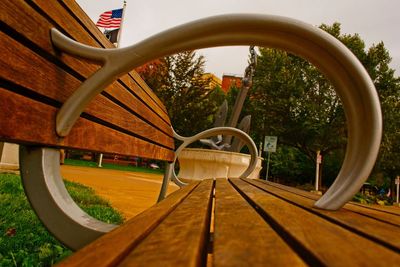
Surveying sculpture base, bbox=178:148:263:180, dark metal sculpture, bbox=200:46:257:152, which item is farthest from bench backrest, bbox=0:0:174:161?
dark metal sculpture, bbox=200:46:257:152

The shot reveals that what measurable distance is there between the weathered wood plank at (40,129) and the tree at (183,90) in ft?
66.6

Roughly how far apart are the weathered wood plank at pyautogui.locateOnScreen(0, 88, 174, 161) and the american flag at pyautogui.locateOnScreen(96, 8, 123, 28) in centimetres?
1302

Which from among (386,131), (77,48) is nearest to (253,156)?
(77,48)

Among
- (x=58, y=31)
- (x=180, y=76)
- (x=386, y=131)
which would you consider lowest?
(x=58, y=31)

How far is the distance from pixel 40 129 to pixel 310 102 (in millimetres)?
19696

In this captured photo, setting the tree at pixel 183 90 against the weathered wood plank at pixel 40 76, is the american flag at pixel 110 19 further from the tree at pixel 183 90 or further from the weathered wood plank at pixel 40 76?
the weathered wood plank at pixel 40 76

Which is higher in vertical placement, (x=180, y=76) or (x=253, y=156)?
(x=180, y=76)

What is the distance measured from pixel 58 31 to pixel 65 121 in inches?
9.2

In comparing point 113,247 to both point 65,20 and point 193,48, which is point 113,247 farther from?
point 65,20

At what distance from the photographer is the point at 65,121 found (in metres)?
0.86

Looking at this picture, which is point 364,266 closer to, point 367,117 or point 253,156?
point 367,117

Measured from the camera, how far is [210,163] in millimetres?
8477

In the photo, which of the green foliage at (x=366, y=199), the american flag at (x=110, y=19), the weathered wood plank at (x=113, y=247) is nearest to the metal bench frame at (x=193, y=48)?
the weathered wood plank at (x=113, y=247)

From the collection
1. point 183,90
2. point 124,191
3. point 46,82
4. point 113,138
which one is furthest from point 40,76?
point 183,90
